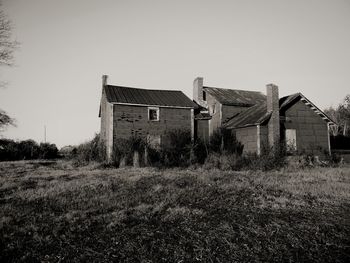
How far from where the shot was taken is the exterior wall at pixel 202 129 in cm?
2319

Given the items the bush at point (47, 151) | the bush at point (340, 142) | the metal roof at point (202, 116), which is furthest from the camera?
the bush at point (47, 151)

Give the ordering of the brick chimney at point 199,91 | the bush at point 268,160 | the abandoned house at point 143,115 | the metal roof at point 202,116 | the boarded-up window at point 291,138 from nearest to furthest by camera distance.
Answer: the bush at point 268,160 → the boarded-up window at point 291,138 → the abandoned house at point 143,115 → the metal roof at point 202,116 → the brick chimney at point 199,91

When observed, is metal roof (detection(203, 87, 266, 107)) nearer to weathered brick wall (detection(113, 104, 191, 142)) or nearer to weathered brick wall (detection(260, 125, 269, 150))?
weathered brick wall (detection(113, 104, 191, 142))

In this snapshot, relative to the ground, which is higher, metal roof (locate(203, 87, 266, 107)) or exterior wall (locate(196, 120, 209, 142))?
metal roof (locate(203, 87, 266, 107))

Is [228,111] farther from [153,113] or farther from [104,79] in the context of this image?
[104,79]

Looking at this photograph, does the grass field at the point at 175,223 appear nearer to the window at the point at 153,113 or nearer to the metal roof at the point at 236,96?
the window at the point at 153,113

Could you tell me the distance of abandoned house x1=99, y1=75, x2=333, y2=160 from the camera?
18234mm

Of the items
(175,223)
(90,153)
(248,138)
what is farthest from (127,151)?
(175,223)

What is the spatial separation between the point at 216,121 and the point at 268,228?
20.3 meters

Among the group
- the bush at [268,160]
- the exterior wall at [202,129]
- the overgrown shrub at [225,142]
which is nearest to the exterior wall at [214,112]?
Answer: the exterior wall at [202,129]

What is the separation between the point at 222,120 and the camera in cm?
2403

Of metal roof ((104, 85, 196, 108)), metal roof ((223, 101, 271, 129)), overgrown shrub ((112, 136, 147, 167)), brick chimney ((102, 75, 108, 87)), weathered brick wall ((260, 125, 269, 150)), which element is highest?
brick chimney ((102, 75, 108, 87))

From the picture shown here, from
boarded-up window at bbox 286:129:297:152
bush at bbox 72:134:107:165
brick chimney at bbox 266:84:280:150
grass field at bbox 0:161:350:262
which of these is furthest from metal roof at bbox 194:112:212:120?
grass field at bbox 0:161:350:262

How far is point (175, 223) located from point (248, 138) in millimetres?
15472
